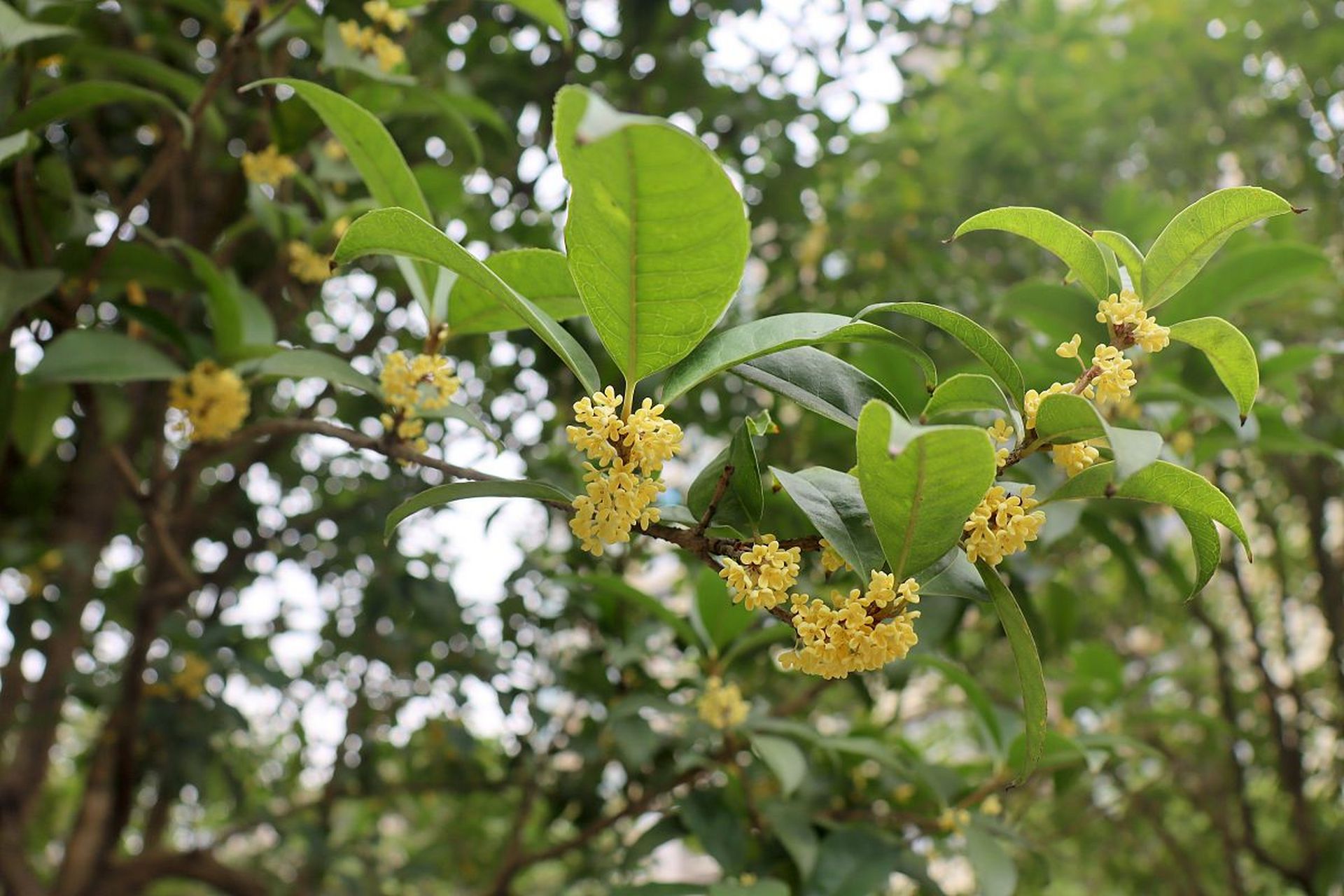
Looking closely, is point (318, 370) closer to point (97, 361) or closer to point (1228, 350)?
point (97, 361)

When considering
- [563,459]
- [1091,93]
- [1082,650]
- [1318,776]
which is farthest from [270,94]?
[1318,776]

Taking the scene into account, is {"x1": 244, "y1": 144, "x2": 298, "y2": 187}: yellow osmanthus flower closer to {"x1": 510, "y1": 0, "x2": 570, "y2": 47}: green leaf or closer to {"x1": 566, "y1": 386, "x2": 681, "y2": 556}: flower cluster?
{"x1": 510, "y1": 0, "x2": 570, "y2": 47}: green leaf

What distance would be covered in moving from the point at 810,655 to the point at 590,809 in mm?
1233

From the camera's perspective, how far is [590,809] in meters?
1.83

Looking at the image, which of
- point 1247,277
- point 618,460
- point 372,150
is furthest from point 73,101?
point 1247,277

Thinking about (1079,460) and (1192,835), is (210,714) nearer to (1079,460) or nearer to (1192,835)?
(1079,460)

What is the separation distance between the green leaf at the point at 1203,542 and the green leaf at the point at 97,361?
983mm

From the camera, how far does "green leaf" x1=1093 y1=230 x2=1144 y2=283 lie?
2.64 ft

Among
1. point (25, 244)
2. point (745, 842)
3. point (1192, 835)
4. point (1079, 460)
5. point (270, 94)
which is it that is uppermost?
point (1079, 460)

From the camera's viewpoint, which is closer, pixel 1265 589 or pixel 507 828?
pixel 507 828

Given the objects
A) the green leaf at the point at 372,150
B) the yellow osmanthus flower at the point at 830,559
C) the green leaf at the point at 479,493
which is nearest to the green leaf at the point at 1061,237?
the yellow osmanthus flower at the point at 830,559

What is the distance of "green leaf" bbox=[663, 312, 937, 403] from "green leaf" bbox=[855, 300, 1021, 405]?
0.02 meters

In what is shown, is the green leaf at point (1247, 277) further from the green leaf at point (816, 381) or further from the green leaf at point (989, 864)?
the green leaf at point (816, 381)

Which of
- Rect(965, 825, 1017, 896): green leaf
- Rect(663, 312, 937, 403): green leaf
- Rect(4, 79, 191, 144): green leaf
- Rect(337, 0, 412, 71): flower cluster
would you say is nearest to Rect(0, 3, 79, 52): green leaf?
Rect(4, 79, 191, 144): green leaf
